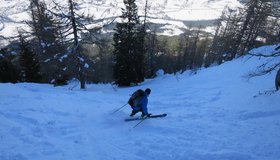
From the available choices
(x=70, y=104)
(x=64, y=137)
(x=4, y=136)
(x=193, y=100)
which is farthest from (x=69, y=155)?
(x=193, y=100)

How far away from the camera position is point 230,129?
30.5 ft

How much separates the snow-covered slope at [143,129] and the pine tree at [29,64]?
14258 millimetres

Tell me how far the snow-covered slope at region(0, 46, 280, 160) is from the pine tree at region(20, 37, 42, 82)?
1426 centimetres

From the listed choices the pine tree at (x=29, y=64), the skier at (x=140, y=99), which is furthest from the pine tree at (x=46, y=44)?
the skier at (x=140, y=99)

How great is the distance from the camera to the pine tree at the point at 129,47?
26.6 metres

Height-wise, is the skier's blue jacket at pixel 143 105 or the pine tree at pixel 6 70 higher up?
the skier's blue jacket at pixel 143 105

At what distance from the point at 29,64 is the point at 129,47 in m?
12.1

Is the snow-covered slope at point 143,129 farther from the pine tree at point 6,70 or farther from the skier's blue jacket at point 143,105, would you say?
the pine tree at point 6,70

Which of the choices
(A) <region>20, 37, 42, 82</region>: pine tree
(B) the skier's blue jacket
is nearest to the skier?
(B) the skier's blue jacket

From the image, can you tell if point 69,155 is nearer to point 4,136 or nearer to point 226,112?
point 4,136

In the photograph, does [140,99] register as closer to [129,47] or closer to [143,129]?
[143,129]

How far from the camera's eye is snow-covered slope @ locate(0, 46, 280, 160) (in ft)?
24.7

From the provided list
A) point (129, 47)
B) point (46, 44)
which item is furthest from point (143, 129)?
point (46, 44)

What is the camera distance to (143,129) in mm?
9836
